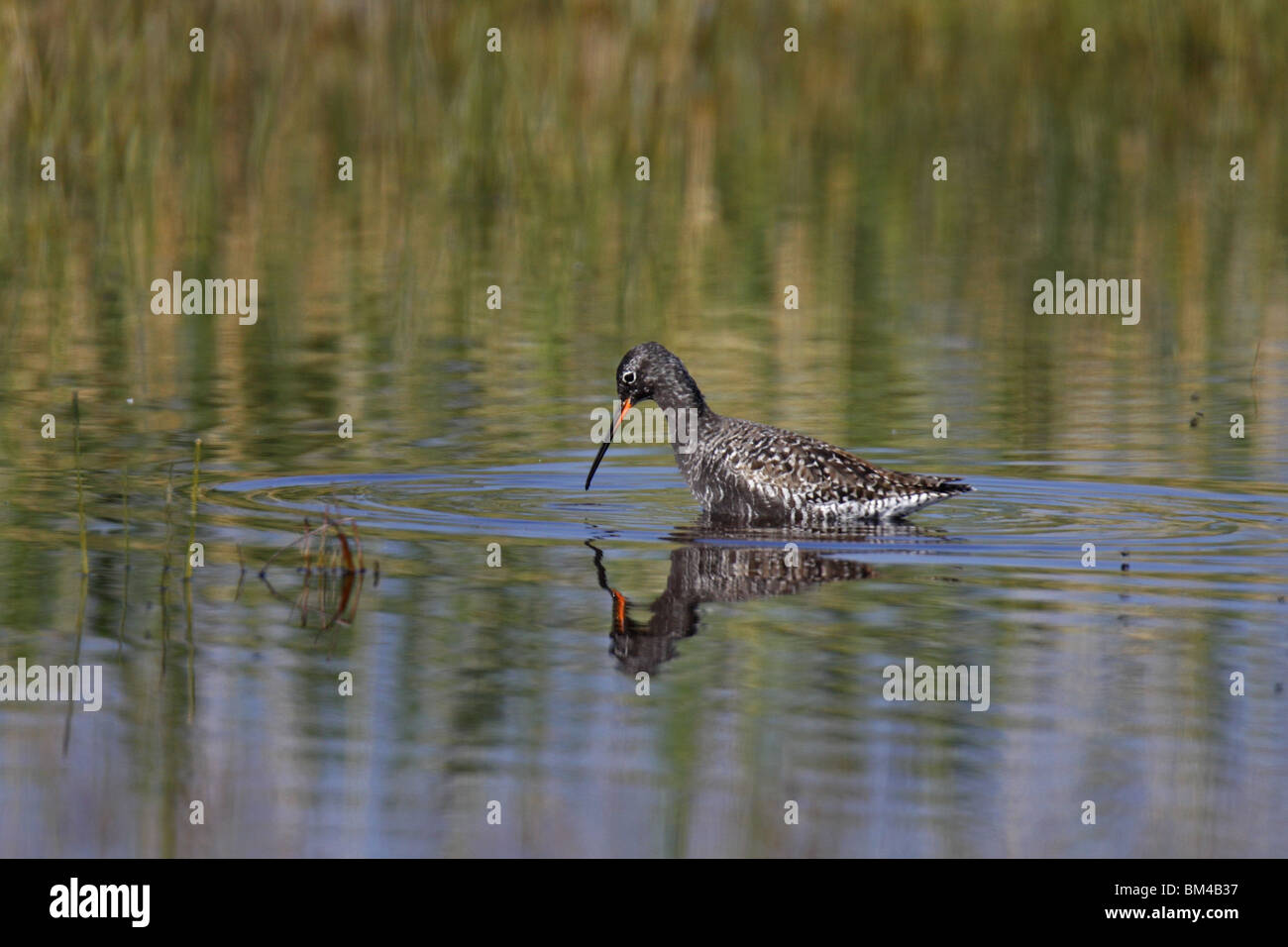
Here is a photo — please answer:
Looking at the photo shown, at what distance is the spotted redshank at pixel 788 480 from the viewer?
1211cm

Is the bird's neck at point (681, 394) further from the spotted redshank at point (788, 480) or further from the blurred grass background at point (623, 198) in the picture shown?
the blurred grass background at point (623, 198)

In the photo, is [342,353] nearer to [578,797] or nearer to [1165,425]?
[1165,425]

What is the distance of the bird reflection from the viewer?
30.5 feet

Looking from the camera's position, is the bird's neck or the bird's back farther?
the bird's neck

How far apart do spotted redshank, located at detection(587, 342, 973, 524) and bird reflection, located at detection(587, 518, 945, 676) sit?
16 centimetres

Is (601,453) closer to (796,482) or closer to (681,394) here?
(681,394)

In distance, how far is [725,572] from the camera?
1084cm

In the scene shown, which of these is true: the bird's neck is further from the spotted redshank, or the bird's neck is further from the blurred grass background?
the blurred grass background

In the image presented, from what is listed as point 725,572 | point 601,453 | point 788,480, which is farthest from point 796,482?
point 725,572

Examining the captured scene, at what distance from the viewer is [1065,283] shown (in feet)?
66.2

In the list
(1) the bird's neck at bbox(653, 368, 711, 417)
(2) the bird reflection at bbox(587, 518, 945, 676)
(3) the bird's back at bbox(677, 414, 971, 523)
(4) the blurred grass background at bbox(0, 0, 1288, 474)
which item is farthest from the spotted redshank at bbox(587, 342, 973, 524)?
(4) the blurred grass background at bbox(0, 0, 1288, 474)

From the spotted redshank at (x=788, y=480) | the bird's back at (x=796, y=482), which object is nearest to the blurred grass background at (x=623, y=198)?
the spotted redshank at (x=788, y=480)

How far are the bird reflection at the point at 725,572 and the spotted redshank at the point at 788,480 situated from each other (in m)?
0.16

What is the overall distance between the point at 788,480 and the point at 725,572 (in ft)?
5.16
